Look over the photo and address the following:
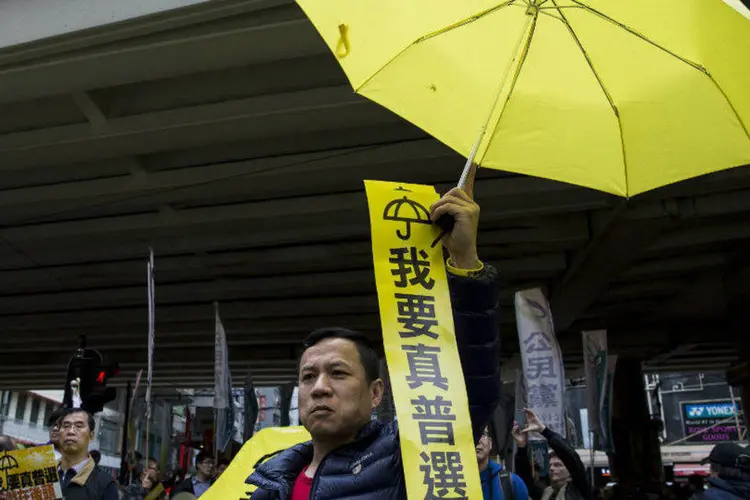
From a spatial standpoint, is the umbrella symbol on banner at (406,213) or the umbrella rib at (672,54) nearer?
the umbrella symbol on banner at (406,213)

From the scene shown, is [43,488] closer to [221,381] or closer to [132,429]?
[221,381]

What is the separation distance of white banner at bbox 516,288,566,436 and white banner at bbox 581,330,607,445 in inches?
68.3

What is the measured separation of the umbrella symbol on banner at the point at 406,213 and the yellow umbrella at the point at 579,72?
514 mm

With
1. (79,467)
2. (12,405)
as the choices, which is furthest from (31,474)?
(12,405)

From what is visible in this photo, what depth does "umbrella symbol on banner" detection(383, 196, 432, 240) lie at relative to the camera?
208cm

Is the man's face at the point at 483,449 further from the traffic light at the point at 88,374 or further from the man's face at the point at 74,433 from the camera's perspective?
the traffic light at the point at 88,374

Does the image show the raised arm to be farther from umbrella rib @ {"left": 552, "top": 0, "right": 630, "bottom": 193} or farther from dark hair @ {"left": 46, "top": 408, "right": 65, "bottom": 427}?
dark hair @ {"left": 46, "top": 408, "right": 65, "bottom": 427}

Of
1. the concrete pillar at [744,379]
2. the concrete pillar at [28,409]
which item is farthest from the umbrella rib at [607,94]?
the concrete pillar at [28,409]

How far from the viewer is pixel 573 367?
79.4 feet

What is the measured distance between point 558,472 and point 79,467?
359 cm

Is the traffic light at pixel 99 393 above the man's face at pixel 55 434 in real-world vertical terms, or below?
above

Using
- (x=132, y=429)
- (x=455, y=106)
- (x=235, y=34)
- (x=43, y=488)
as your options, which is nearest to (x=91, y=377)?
(x=132, y=429)

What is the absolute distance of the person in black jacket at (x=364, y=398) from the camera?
2.04 meters

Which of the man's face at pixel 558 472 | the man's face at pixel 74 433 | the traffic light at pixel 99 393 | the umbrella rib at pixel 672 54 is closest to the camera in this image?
the umbrella rib at pixel 672 54
